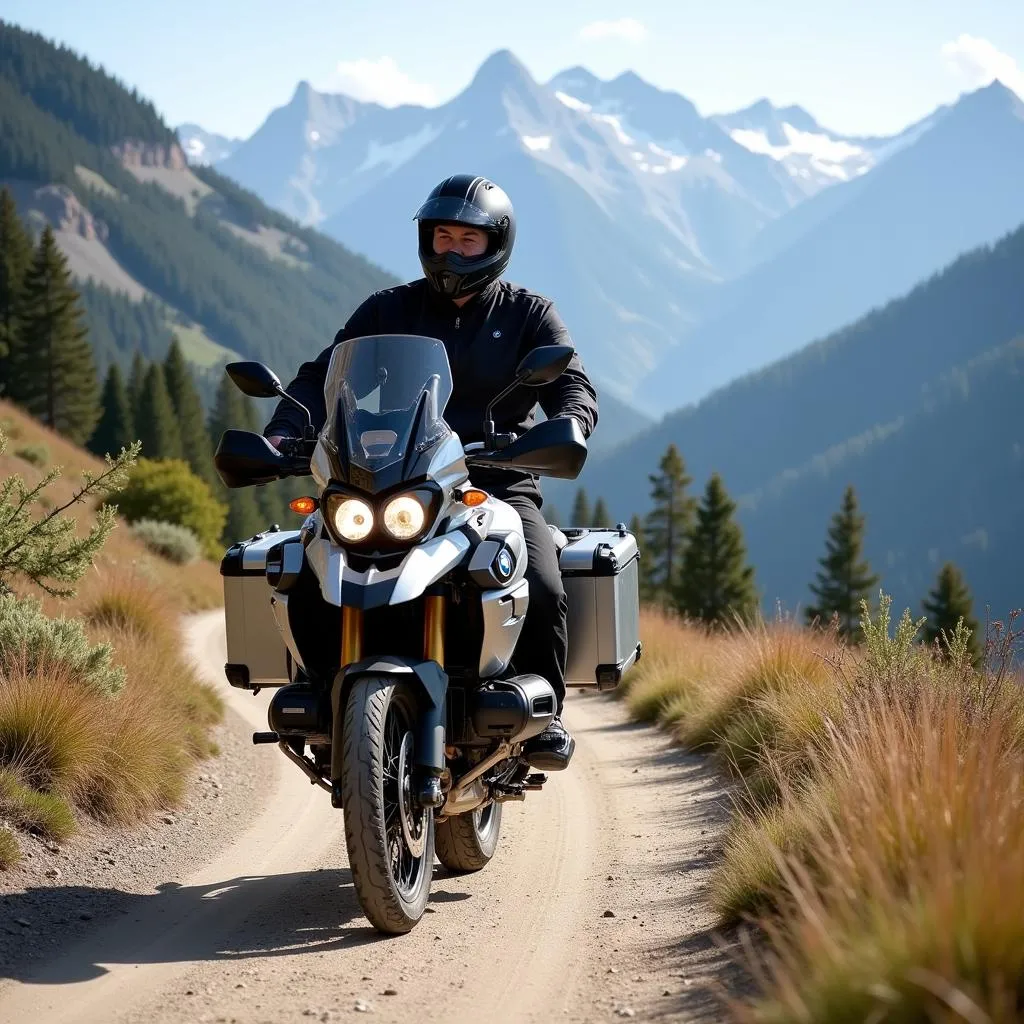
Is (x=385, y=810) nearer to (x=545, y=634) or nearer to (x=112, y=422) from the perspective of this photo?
(x=545, y=634)

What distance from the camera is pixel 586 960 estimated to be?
4.72 metres

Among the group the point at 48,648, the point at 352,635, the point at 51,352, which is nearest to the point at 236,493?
the point at 51,352

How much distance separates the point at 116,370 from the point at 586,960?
229 feet

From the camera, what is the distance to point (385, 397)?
16.5ft

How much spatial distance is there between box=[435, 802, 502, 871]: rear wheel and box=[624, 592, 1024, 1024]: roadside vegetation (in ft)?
3.73

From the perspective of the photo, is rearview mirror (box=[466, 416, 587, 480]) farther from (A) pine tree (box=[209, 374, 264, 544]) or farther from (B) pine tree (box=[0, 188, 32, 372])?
(A) pine tree (box=[209, 374, 264, 544])

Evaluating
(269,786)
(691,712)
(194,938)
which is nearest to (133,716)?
(269,786)

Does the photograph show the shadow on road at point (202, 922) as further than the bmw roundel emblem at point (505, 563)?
No

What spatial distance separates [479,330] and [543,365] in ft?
3.65

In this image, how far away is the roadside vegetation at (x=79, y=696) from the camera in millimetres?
6352

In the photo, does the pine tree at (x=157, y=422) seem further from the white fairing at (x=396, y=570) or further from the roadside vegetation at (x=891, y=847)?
the white fairing at (x=396, y=570)

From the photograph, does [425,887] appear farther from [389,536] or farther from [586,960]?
[389,536]

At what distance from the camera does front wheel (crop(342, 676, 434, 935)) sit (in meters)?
4.47

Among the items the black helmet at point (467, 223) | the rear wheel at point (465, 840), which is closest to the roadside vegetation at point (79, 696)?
the rear wheel at point (465, 840)
